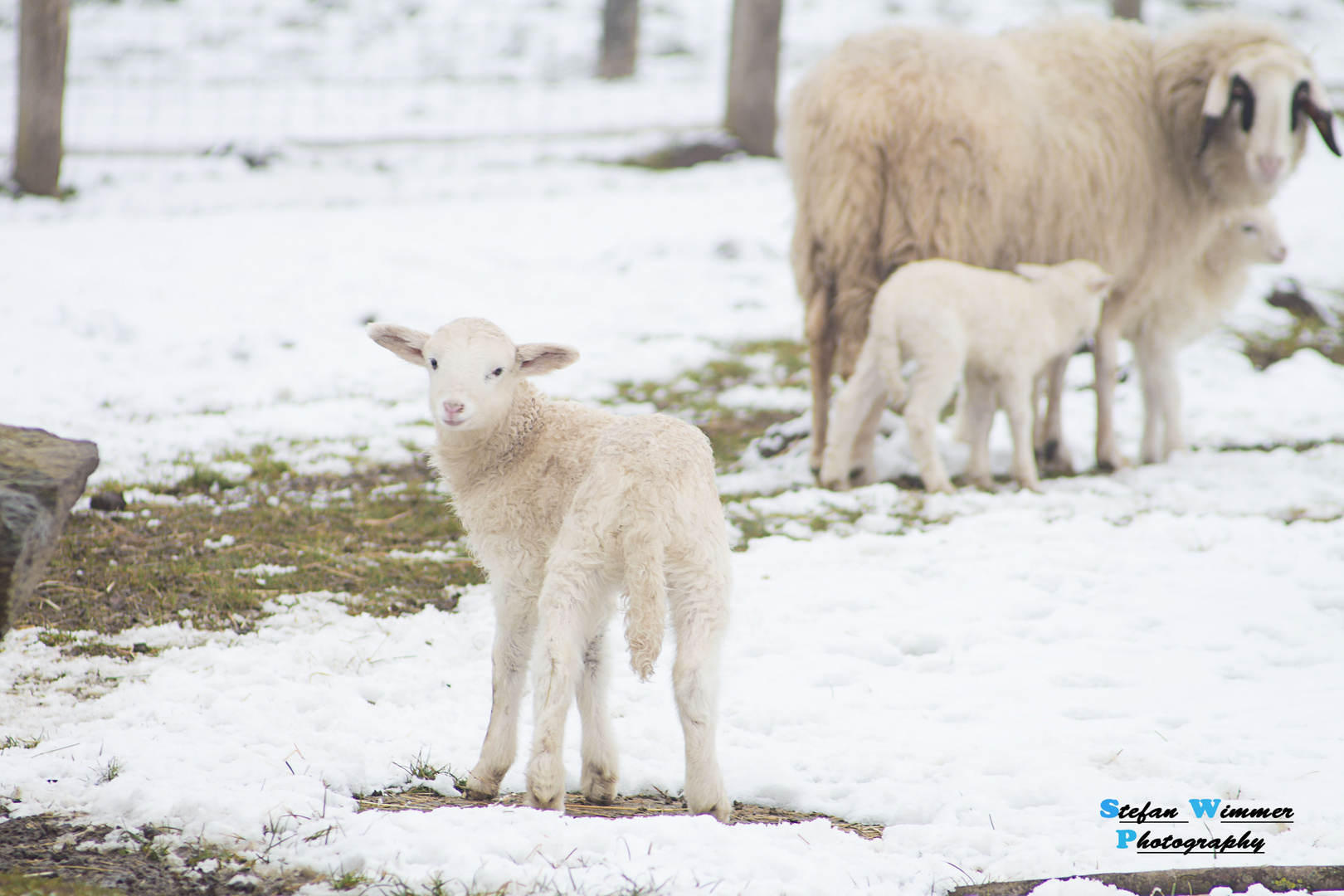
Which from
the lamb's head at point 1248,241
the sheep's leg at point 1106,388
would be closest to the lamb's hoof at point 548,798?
the sheep's leg at point 1106,388

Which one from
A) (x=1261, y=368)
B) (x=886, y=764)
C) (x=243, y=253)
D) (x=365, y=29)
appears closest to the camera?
(x=886, y=764)

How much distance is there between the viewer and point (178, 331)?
30.2 feet

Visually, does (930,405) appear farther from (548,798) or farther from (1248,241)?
(548,798)

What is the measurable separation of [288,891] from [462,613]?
2.31m

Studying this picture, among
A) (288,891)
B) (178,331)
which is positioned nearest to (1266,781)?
(288,891)

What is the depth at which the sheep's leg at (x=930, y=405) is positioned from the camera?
6320 mm

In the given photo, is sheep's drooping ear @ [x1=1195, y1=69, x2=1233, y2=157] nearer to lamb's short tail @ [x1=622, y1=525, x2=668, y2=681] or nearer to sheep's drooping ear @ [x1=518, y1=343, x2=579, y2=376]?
sheep's drooping ear @ [x1=518, y1=343, x2=579, y2=376]

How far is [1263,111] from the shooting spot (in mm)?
Result: 7367

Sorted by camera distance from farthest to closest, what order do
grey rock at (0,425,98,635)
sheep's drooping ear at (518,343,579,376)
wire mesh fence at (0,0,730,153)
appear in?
1. wire mesh fence at (0,0,730,153)
2. sheep's drooping ear at (518,343,579,376)
3. grey rock at (0,425,98,635)

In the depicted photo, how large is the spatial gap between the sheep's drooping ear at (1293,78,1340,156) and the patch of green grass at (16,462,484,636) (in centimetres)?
646

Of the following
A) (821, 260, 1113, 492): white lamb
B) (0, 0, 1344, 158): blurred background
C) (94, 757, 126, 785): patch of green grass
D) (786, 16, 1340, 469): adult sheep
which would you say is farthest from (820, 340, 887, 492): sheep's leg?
(0, 0, 1344, 158): blurred background

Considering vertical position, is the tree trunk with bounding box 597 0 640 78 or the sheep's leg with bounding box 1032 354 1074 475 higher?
the tree trunk with bounding box 597 0 640 78

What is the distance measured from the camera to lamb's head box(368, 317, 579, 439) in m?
3.24

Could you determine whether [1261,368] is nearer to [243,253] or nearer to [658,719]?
[658,719]
